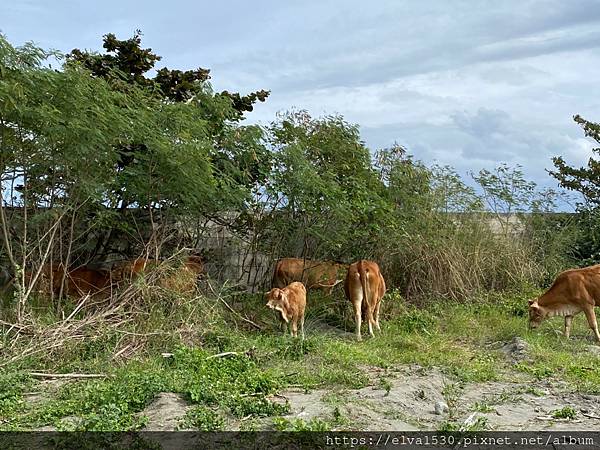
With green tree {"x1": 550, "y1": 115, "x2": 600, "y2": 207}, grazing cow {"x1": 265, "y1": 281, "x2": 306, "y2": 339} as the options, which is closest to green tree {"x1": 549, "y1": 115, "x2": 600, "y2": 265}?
green tree {"x1": 550, "y1": 115, "x2": 600, "y2": 207}

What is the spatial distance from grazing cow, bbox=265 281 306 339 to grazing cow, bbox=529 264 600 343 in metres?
3.81

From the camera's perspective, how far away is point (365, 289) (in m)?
11.9

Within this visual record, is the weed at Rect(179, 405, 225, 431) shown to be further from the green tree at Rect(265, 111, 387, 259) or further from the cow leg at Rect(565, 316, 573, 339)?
the cow leg at Rect(565, 316, 573, 339)

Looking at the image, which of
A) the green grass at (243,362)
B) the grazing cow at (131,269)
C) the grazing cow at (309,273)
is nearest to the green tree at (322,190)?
the grazing cow at (309,273)

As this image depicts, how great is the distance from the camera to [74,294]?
36.0 ft

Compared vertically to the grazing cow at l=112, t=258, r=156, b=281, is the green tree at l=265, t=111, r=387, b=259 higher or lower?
higher

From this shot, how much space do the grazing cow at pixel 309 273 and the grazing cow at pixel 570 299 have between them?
3.37 metres

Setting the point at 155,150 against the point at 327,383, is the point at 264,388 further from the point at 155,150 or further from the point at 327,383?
the point at 155,150

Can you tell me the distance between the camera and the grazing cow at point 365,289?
11883 mm

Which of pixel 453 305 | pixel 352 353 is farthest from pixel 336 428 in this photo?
pixel 453 305

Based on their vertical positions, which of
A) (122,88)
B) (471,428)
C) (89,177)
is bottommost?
(471,428)

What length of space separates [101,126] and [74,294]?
2.93 meters

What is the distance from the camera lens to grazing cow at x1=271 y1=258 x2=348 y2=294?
12836 millimetres

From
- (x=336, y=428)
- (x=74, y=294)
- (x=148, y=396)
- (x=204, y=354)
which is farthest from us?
(x=74, y=294)
